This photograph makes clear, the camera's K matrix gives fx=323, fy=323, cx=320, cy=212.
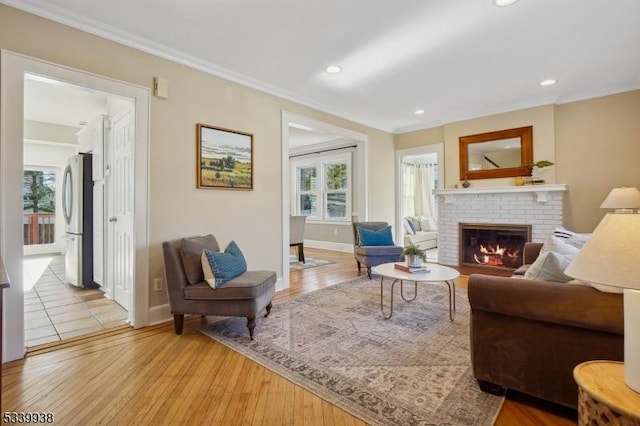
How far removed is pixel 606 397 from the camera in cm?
104

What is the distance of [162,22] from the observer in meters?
2.60

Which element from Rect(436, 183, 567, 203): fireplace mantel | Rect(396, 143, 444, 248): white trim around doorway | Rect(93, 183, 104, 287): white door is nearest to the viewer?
Rect(93, 183, 104, 287): white door

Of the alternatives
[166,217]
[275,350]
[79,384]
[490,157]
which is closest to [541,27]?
[490,157]

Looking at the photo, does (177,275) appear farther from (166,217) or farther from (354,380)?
(354,380)

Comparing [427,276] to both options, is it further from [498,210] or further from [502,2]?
[498,210]

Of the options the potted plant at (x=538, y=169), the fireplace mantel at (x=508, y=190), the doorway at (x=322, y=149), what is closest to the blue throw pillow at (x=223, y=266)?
the doorway at (x=322, y=149)

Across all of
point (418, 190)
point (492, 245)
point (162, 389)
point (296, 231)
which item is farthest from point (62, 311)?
point (418, 190)

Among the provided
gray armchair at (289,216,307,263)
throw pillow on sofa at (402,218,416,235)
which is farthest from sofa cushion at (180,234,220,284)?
throw pillow on sofa at (402,218,416,235)

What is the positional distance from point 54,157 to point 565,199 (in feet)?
30.2

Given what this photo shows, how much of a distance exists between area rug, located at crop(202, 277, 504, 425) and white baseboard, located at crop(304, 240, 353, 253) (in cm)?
361

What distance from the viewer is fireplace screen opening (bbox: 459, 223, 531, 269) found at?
507cm

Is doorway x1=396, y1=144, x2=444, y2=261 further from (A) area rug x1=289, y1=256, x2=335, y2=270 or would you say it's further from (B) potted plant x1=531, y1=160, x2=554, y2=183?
(B) potted plant x1=531, y1=160, x2=554, y2=183

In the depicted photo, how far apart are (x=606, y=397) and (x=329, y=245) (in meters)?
6.65

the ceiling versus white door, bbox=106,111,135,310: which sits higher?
the ceiling
